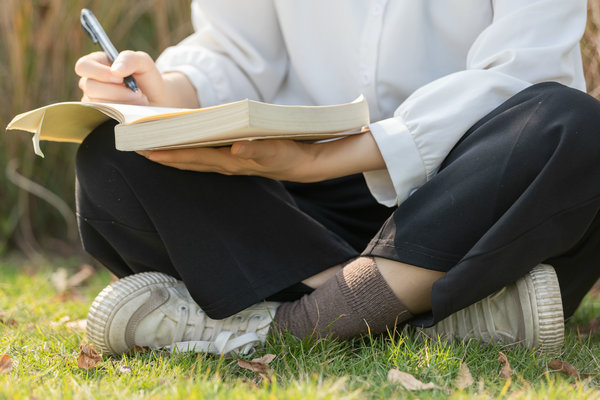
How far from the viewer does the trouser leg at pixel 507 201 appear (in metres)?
1.12

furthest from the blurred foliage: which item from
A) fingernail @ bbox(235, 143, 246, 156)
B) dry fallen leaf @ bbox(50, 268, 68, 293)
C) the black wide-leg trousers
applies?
fingernail @ bbox(235, 143, 246, 156)

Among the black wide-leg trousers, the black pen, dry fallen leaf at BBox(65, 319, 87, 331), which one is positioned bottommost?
dry fallen leaf at BBox(65, 319, 87, 331)

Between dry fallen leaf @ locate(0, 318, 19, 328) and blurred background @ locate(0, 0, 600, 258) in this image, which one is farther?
blurred background @ locate(0, 0, 600, 258)

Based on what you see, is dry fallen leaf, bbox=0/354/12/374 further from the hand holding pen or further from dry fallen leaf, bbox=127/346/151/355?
the hand holding pen

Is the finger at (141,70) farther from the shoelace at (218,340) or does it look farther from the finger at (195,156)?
the shoelace at (218,340)

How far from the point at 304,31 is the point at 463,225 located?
64 centimetres

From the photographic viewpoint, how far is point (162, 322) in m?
1.28

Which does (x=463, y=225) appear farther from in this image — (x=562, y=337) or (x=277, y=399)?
(x=277, y=399)

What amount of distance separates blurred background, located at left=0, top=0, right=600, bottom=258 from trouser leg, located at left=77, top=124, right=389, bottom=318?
1344mm

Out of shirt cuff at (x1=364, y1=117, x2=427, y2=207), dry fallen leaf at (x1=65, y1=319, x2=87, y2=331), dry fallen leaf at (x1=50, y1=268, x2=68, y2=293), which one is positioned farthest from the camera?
dry fallen leaf at (x1=50, y1=268, x2=68, y2=293)

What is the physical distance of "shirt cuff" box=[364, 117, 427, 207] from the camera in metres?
1.21

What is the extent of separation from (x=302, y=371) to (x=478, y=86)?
0.59 meters

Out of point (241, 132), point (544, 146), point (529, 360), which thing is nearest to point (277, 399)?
point (241, 132)

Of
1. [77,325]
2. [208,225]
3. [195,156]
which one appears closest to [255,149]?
[195,156]
